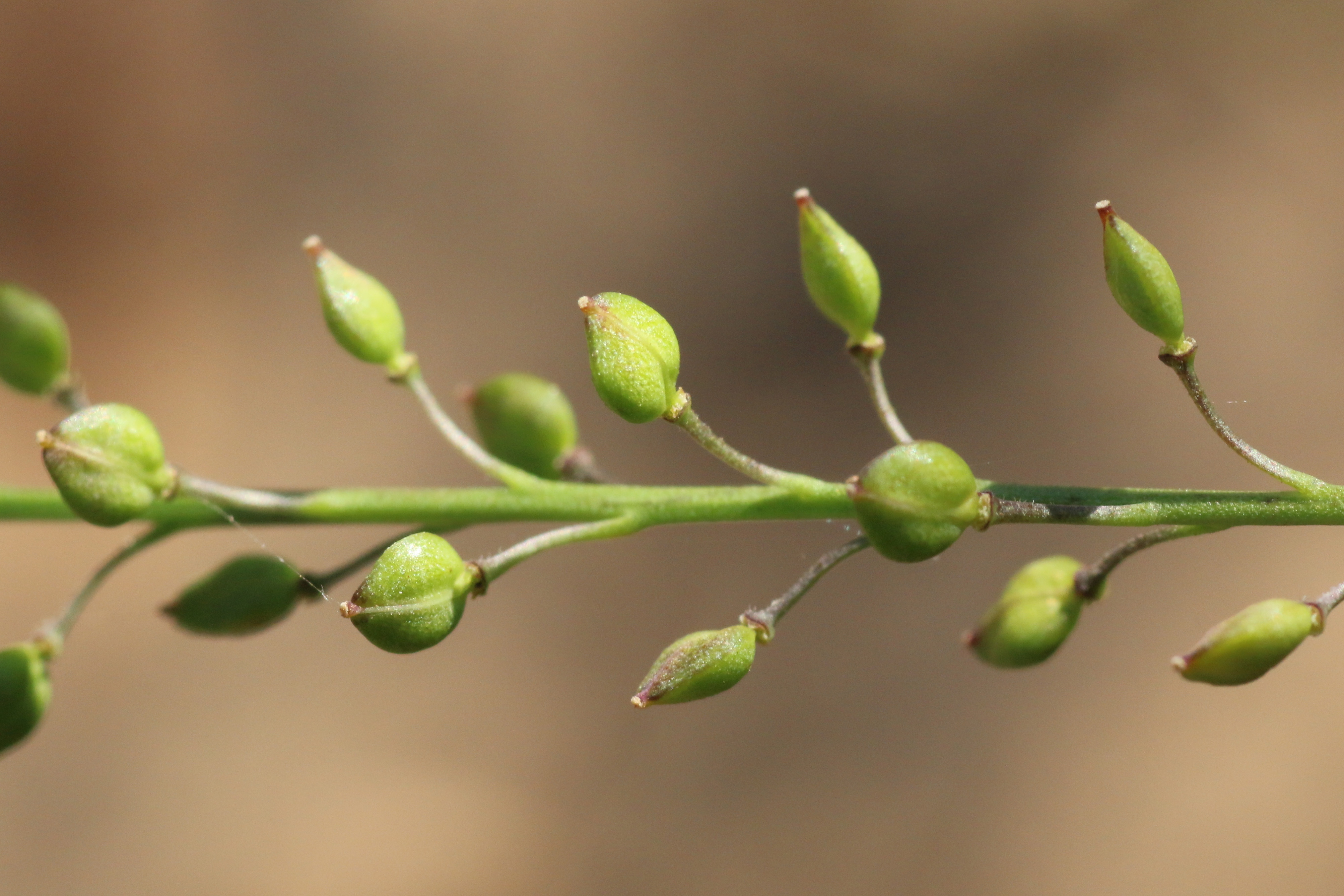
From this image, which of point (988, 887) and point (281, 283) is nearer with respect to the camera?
point (988, 887)

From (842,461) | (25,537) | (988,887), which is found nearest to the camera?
(988,887)

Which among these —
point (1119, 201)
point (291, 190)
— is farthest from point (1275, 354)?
point (291, 190)

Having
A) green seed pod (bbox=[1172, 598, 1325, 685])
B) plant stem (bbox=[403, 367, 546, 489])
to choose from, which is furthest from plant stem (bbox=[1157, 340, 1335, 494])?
plant stem (bbox=[403, 367, 546, 489])

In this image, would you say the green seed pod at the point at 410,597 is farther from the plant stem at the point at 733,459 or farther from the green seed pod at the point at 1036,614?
the green seed pod at the point at 1036,614

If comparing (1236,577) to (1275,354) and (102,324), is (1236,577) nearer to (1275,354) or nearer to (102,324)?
(1275,354)

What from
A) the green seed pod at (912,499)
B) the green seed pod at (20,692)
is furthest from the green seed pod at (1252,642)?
the green seed pod at (20,692)

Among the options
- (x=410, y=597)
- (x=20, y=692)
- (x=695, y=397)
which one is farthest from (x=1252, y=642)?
(x=695, y=397)

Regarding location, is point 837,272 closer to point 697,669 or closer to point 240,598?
point 697,669
